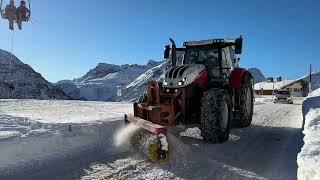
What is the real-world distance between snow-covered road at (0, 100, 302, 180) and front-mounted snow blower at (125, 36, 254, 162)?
0.45m

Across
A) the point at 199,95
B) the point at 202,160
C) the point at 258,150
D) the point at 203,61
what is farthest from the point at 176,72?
the point at 202,160

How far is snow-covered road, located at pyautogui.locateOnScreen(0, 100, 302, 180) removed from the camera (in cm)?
679

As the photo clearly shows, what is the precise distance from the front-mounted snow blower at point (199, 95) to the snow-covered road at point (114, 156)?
0.45 m

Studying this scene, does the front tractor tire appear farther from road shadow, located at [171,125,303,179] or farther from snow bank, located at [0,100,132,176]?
snow bank, located at [0,100,132,176]

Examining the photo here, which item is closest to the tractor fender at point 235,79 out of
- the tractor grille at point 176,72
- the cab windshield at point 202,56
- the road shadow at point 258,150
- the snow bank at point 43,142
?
the cab windshield at point 202,56

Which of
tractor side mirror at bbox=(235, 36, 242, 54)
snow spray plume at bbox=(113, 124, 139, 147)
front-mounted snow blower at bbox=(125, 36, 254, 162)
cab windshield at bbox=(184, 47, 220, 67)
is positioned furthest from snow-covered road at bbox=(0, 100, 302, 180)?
tractor side mirror at bbox=(235, 36, 242, 54)

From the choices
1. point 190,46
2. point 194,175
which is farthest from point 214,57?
point 194,175

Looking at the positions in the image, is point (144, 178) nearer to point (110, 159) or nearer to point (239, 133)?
point (110, 159)

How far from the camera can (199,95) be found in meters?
10.0

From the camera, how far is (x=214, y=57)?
1094cm

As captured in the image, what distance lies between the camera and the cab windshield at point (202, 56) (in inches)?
430

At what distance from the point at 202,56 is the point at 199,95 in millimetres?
1570

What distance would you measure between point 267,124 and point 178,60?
13.6 ft

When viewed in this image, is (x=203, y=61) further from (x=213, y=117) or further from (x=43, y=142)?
(x=43, y=142)
